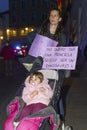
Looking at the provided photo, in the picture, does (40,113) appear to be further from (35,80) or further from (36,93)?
(35,80)

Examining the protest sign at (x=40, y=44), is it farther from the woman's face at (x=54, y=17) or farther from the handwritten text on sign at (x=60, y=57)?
the woman's face at (x=54, y=17)

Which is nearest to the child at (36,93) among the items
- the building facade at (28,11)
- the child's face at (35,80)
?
the child's face at (35,80)

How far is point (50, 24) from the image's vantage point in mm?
6367

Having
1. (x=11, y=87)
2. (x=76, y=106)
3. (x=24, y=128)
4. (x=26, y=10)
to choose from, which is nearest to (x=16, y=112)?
(x=24, y=128)

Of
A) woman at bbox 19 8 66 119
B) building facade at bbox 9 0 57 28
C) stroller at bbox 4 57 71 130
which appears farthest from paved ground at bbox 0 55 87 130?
building facade at bbox 9 0 57 28

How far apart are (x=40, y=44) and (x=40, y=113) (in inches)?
47.2

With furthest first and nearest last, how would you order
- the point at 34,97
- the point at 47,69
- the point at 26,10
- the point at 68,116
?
the point at 26,10
the point at 68,116
the point at 47,69
the point at 34,97

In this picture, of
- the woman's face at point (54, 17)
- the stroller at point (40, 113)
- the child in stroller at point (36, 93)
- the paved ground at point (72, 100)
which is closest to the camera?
the stroller at point (40, 113)

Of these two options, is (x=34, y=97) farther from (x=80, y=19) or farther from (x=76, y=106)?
(x=80, y=19)

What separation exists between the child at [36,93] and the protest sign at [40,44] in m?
0.46

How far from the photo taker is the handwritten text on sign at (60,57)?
6.16m

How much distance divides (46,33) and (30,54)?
0.37m

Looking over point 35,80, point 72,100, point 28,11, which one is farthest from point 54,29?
point 28,11

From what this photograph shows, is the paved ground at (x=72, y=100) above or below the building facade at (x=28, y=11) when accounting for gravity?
above
